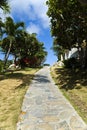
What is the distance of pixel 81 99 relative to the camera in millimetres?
13977

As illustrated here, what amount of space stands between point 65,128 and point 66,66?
97.3ft

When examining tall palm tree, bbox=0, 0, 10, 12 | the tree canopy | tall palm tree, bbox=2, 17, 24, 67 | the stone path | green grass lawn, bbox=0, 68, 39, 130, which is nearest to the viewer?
the stone path

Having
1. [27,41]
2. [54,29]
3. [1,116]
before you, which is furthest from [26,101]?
[27,41]

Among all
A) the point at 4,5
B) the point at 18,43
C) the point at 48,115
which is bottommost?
the point at 48,115

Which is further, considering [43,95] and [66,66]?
[66,66]

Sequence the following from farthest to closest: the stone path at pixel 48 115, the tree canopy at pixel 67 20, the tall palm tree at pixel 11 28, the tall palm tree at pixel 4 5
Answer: the tall palm tree at pixel 11 28, the tall palm tree at pixel 4 5, the tree canopy at pixel 67 20, the stone path at pixel 48 115

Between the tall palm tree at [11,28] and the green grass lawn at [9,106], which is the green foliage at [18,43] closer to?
the tall palm tree at [11,28]

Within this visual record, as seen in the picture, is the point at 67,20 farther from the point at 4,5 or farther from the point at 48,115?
the point at 48,115

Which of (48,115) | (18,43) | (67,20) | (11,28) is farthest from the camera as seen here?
(18,43)

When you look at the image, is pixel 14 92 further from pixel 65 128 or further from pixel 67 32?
pixel 67 32

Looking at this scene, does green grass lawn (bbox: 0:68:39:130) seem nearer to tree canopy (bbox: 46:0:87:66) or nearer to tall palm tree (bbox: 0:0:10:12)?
tree canopy (bbox: 46:0:87:66)

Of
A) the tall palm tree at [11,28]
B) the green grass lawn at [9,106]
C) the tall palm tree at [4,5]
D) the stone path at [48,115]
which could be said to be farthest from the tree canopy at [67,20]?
the tall palm tree at [11,28]

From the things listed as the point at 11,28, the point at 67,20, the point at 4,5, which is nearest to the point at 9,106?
the point at 67,20

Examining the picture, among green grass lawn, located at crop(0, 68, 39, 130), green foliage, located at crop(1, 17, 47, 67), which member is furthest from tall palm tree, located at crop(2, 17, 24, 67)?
green grass lawn, located at crop(0, 68, 39, 130)
